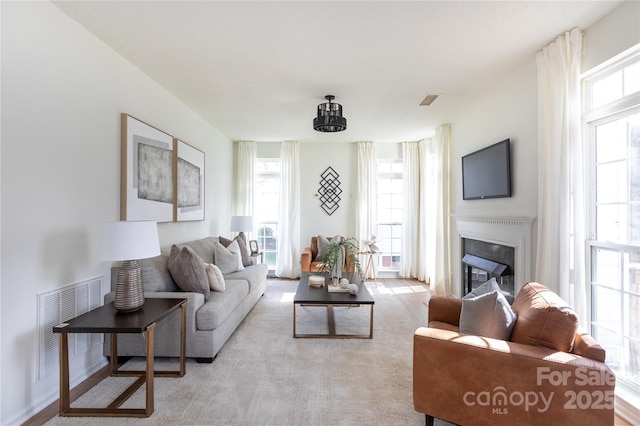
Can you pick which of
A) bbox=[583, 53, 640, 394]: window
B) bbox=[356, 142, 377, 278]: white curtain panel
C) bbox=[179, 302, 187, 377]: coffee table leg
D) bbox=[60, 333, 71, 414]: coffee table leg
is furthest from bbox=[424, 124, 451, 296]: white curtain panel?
bbox=[60, 333, 71, 414]: coffee table leg

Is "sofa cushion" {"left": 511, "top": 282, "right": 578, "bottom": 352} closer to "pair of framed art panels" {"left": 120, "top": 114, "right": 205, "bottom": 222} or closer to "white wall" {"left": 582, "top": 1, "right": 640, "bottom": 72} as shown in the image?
"white wall" {"left": 582, "top": 1, "right": 640, "bottom": 72}

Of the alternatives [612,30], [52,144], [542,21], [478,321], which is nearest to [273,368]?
[478,321]

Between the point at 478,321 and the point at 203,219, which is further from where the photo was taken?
the point at 203,219

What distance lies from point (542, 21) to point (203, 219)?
14.4ft

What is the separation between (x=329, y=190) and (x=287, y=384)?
4.21m

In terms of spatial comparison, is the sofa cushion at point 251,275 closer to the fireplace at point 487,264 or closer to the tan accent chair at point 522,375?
the tan accent chair at point 522,375

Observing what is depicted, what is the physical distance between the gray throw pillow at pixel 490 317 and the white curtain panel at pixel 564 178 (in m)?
0.86

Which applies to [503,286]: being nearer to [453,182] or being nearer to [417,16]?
[453,182]

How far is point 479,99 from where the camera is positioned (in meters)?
3.64

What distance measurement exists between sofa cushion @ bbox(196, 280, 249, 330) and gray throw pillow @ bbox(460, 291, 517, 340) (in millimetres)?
1941

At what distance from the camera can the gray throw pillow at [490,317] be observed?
1719 millimetres

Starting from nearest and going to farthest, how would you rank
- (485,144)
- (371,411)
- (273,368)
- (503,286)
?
(371,411) < (273,368) < (503,286) < (485,144)

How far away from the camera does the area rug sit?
191 centimetres

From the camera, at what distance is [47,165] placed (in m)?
2.00
